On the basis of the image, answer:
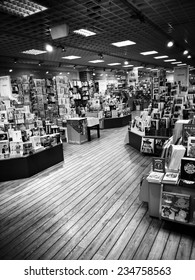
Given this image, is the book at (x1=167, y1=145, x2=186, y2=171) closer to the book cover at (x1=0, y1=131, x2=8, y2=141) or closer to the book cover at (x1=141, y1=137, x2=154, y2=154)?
the book cover at (x1=141, y1=137, x2=154, y2=154)

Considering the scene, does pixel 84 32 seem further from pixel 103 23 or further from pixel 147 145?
pixel 147 145

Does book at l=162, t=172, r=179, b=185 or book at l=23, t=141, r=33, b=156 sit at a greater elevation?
book at l=23, t=141, r=33, b=156

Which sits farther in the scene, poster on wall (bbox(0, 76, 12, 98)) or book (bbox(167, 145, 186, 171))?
poster on wall (bbox(0, 76, 12, 98))

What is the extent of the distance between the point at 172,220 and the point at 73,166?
11.2 feet

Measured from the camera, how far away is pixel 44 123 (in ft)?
20.6

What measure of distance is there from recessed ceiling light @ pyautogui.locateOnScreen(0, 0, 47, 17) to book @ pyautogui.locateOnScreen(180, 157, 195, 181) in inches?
140

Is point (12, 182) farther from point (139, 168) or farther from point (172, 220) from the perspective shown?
point (172, 220)

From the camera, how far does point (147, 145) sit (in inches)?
245

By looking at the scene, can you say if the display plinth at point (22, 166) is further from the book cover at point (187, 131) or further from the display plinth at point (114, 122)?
the display plinth at point (114, 122)

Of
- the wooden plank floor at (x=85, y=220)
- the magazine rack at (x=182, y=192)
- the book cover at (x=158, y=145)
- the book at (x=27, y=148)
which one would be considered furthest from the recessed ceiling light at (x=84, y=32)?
the magazine rack at (x=182, y=192)

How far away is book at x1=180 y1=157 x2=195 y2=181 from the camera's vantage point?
9.00 feet

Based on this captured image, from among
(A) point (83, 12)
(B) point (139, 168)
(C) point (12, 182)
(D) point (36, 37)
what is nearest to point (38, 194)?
(C) point (12, 182)

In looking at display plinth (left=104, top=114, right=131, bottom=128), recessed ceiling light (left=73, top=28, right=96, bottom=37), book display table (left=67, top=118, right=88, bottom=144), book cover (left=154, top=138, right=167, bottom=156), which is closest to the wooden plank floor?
book cover (left=154, top=138, right=167, bottom=156)

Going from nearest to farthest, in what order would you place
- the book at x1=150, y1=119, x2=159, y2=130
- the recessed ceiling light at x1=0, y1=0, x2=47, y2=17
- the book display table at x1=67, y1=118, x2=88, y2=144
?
the recessed ceiling light at x1=0, y1=0, x2=47, y2=17, the book at x1=150, y1=119, x2=159, y2=130, the book display table at x1=67, y1=118, x2=88, y2=144
